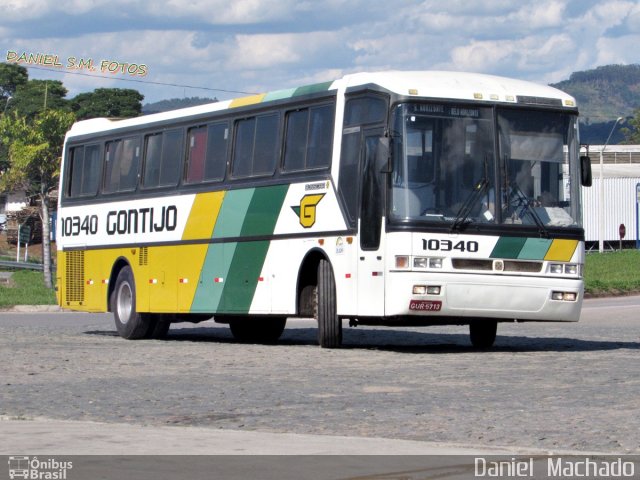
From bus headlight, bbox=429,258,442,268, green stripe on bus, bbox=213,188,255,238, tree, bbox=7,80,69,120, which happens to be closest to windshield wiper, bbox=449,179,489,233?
bus headlight, bbox=429,258,442,268

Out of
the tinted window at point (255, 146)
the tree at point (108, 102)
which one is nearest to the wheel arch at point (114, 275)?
the tinted window at point (255, 146)

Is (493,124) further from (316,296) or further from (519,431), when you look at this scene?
(519,431)

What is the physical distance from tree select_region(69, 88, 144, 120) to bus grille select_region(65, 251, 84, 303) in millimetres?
111721

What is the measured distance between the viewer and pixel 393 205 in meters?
17.8

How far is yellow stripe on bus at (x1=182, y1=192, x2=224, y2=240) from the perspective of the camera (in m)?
21.6

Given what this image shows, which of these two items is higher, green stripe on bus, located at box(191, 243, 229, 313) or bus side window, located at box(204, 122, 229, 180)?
bus side window, located at box(204, 122, 229, 180)

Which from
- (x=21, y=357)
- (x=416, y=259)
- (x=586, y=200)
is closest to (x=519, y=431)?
(x=416, y=259)

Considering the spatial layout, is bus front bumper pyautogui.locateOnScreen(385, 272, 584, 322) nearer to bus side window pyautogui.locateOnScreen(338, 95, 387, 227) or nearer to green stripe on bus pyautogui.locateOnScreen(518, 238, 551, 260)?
green stripe on bus pyautogui.locateOnScreen(518, 238, 551, 260)

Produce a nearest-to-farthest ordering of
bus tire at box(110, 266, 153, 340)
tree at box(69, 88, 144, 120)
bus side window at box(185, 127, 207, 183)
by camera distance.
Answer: bus side window at box(185, 127, 207, 183) → bus tire at box(110, 266, 153, 340) → tree at box(69, 88, 144, 120)

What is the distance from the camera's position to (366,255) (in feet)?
59.4

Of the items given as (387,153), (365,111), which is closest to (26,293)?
(365,111)

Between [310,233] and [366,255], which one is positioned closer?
[366,255]

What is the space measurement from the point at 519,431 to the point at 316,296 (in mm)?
9363

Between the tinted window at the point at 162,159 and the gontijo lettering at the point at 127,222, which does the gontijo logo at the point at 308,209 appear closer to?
the gontijo lettering at the point at 127,222
